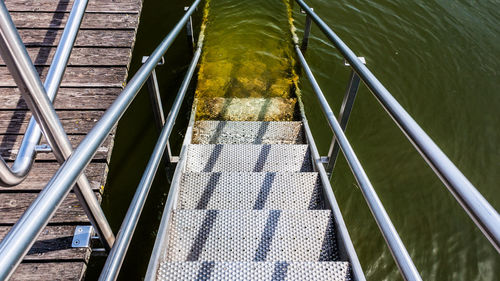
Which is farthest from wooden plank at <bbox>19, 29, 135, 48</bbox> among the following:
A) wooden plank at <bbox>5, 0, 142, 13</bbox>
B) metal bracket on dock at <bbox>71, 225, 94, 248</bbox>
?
metal bracket on dock at <bbox>71, 225, 94, 248</bbox>

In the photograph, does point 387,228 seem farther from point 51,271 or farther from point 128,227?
point 51,271

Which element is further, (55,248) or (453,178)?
(55,248)

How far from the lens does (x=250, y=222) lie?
1814mm

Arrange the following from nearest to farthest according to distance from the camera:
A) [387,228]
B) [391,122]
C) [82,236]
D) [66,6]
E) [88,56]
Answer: [387,228] < [82,236] < [88,56] < [66,6] < [391,122]

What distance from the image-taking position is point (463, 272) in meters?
2.87

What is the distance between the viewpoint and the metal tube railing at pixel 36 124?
3.54 ft

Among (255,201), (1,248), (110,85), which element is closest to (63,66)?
(110,85)

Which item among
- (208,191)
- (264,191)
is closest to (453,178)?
(264,191)

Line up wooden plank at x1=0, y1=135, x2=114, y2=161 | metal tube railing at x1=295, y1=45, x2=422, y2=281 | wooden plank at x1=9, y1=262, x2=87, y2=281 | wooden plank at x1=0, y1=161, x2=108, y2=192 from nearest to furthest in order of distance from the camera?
metal tube railing at x1=295, y1=45, x2=422, y2=281
wooden plank at x1=9, y1=262, x2=87, y2=281
wooden plank at x1=0, y1=161, x2=108, y2=192
wooden plank at x1=0, y1=135, x2=114, y2=161

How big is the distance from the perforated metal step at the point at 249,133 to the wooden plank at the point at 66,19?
119 centimetres

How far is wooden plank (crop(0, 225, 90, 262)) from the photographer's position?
1.65m

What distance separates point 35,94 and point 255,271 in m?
1.14

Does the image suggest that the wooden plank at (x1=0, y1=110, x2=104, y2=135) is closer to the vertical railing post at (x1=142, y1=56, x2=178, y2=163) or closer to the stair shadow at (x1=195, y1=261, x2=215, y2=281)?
the vertical railing post at (x1=142, y1=56, x2=178, y2=163)

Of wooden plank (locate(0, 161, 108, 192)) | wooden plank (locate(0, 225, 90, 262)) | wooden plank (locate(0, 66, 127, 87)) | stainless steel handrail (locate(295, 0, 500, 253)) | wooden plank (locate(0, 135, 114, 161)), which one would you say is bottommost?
wooden plank (locate(0, 225, 90, 262))
